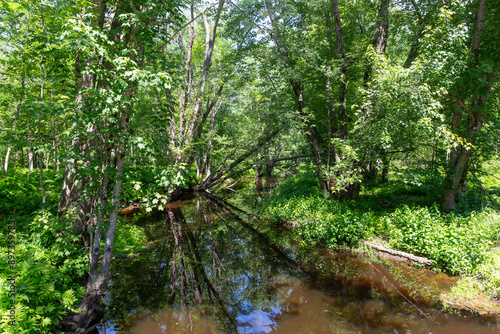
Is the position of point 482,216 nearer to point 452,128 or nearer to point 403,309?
point 452,128

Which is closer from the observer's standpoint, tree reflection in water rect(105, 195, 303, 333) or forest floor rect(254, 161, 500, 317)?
tree reflection in water rect(105, 195, 303, 333)

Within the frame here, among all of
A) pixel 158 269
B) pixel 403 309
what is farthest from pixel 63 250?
A: pixel 403 309

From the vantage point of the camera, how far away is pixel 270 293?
5547 mm

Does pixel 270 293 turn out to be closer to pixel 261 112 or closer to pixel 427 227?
pixel 427 227

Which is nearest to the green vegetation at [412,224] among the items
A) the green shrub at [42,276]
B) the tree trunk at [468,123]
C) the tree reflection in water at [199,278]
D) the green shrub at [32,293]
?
the tree trunk at [468,123]

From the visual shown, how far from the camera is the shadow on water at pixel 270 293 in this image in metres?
4.45

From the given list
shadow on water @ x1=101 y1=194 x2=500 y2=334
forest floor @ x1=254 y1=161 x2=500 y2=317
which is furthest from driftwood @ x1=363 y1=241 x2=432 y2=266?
shadow on water @ x1=101 y1=194 x2=500 y2=334

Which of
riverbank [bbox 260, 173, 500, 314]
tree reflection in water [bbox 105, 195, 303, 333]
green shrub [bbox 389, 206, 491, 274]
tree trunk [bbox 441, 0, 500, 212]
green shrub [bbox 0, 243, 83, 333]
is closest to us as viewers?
green shrub [bbox 0, 243, 83, 333]

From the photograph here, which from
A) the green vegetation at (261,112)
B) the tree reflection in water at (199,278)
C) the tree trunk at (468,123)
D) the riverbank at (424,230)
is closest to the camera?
the green vegetation at (261,112)

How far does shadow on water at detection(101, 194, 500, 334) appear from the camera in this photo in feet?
14.6

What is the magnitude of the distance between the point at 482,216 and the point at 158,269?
8.82 metres

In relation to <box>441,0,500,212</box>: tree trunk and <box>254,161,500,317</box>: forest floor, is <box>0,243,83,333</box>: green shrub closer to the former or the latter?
<box>254,161,500,317</box>: forest floor

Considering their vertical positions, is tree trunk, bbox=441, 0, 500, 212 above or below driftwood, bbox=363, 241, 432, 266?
above

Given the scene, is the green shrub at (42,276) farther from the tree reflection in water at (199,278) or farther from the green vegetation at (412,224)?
the green vegetation at (412,224)
